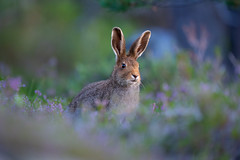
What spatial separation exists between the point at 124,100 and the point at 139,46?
1.03 metres

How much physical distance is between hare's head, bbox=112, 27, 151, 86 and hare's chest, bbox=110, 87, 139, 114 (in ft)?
0.44

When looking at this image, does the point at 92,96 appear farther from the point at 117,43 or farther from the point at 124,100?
the point at 117,43

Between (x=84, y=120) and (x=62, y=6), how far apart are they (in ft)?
59.9

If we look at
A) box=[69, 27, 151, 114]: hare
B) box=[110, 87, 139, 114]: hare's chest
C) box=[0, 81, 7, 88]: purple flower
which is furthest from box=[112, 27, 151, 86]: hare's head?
box=[0, 81, 7, 88]: purple flower

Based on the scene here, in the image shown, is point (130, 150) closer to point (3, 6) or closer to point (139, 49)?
point (139, 49)

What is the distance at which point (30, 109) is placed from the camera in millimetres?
5316

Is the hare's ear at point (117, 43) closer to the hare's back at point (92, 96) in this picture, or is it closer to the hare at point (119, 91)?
the hare at point (119, 91)

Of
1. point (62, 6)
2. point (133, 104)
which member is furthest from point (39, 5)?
point (133, 104)

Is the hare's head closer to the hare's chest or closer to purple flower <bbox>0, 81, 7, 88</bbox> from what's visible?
the hare's chest

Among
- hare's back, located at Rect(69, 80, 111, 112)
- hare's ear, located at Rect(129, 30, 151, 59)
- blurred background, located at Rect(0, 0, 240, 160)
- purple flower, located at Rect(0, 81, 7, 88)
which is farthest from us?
hare's ear, located at Rect(129, 30, 151, 59)

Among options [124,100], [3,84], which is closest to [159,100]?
[124,100]

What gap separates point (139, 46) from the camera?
660cm

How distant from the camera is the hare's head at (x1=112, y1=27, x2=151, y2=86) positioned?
6.04 meters

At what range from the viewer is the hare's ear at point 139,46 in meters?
6.37
